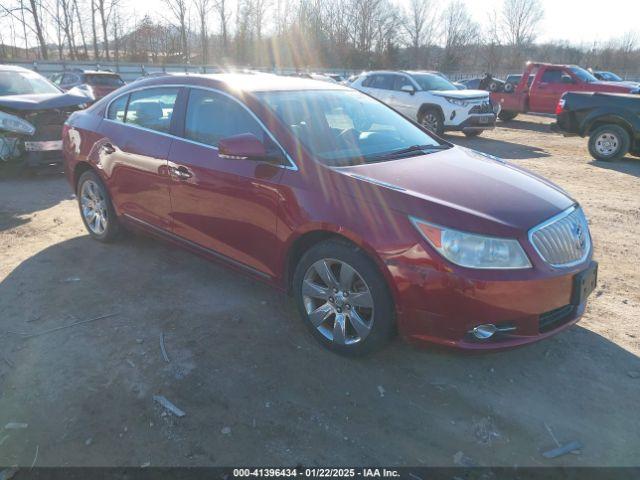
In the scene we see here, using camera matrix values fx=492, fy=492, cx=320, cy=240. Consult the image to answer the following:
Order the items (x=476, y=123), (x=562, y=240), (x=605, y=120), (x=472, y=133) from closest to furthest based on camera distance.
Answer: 1. (x=562, y=240)
2. (x=605, y=120)
3. (x=476, y=123)
4. (x=472, y=133)

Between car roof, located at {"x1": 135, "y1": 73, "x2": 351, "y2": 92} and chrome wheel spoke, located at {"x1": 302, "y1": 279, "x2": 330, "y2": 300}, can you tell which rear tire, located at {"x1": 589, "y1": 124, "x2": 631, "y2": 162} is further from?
chrome wheel spoke, located at {"x1": 302, "y1": 279, "x2": 330, "y2": 300}

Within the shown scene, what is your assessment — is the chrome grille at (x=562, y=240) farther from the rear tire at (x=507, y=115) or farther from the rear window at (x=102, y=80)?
the rear tire at (x=507, y=115)

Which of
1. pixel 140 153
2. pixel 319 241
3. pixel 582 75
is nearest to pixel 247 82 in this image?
pixel 140 153

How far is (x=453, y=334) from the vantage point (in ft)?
9.00

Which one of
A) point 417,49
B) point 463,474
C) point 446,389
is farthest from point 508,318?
point 417,49

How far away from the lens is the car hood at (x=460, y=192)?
272 centimetres

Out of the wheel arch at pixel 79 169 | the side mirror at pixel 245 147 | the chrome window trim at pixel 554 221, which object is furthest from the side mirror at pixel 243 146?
the wheel arch at pixel 79 169

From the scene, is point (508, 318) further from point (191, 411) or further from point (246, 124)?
point (246, 124)

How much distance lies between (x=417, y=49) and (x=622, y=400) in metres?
63.2

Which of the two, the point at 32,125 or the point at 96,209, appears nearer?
the point at 96,209

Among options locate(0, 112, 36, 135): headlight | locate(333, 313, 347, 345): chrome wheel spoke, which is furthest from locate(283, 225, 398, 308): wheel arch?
locate(0, 112, 36, 135): headlight

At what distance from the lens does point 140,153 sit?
4293 mm

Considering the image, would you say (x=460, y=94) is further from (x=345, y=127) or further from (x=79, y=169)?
A: (x=79, y=169)

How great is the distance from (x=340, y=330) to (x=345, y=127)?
5.25 ft
